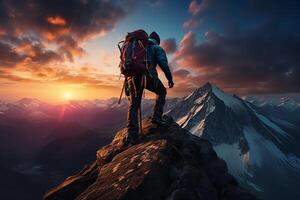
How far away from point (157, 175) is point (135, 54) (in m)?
6.34

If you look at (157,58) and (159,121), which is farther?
(159,121)

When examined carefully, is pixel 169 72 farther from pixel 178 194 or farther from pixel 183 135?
pixel 178 194

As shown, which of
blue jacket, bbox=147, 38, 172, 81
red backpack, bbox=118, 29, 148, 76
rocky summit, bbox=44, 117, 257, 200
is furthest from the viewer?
blue jacket, bbox=147, 38, 172, 81

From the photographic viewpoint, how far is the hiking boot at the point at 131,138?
1527cm

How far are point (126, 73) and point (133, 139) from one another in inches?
133

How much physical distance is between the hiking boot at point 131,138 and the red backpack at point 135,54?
10.4ft

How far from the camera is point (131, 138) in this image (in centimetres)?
1541

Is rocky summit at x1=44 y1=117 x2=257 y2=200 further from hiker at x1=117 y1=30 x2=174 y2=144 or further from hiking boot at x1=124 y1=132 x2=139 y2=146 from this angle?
hiker at x1=117 y1=30 x2=174 y2=144

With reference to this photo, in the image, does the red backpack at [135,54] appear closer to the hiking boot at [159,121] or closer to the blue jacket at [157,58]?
the blue jacket at [157,58]

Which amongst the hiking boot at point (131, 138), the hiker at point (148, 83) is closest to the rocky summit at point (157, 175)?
the hiking boot at point (131, 138)

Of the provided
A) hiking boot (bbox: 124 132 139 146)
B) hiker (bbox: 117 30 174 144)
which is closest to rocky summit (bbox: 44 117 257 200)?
hiking boot (bbox: 124 132 139 146)

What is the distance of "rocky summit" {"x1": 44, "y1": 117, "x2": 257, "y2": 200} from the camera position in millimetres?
10195

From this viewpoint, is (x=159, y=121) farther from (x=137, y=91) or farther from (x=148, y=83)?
(x=148, y=83)

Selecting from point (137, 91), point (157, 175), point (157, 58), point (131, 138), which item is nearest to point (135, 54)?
point (157, 58)
